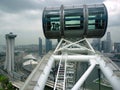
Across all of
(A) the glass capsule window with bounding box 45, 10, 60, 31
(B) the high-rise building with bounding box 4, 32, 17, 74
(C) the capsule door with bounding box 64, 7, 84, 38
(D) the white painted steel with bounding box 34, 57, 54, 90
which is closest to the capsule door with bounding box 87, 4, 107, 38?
(C) the capsule door with bounding box 64, 7, 84, 38

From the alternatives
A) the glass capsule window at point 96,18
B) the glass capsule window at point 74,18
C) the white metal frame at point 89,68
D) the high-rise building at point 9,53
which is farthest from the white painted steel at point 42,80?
the high-rise building at point 9,53

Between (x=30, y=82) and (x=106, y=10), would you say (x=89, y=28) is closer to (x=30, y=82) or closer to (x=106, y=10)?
(x=106, y=10)

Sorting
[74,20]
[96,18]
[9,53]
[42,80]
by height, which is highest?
[96,18]

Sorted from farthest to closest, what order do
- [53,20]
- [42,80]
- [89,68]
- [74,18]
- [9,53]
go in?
[9,53] → [53,20] → [74,18] → [89,68] → [42,80]

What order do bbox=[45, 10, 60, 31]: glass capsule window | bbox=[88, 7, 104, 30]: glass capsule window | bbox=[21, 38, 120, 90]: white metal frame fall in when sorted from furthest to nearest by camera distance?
bbox=[45, 10, 60, 31]: glass capsule window < bbox=[88, 7, 104, 30]: glass capsule window < bbox=[21, 38, 120, 90]: white metal frame

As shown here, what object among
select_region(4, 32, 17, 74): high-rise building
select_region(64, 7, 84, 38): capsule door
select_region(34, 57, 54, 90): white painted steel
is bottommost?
select_region(4, 32, 17, 74): high-rise building

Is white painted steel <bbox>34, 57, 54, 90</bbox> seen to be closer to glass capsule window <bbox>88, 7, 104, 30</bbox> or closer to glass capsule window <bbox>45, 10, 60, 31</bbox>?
glass capsule window <bbox>45, 10, 60, 31</bbox>

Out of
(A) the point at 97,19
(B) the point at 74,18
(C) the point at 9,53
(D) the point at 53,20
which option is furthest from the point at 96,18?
(C) the point at 9,53

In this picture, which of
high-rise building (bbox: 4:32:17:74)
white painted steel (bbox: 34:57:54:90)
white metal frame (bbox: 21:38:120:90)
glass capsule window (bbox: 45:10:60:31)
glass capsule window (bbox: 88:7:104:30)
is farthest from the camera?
high-rise building (bbox: 4:32:17:74)

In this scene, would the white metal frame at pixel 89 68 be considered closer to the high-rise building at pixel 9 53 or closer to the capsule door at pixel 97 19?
the capsule door at pixel 97 19

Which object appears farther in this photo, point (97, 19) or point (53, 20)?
point (53, 20)

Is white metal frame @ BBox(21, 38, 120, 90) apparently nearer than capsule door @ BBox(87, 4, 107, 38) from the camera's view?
Yes

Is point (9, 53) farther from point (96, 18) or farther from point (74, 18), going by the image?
point (96, 18)
